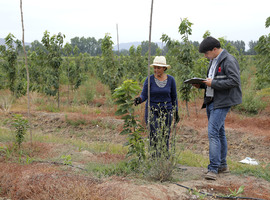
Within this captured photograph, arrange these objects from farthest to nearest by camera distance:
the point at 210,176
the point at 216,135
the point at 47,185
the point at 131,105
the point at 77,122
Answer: the point at 77,122
the point at 131,105
the point at 216,135
the point at 210,176
the point at 47,185

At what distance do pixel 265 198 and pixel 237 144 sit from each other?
4.58 m

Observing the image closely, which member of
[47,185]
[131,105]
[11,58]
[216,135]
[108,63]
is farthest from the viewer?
[11,58]

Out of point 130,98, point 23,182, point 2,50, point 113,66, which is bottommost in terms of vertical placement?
point 23,182

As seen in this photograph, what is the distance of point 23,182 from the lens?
3539 mm

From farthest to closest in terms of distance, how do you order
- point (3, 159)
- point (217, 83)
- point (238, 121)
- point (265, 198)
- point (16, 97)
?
point (16, 97) → point (238, 121) → point (3, 159) → point (217, 83) → point (265, 198)

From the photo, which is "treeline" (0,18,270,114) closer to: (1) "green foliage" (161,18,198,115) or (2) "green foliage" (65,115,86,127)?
(1) "green foliage" (161,18,198,115)

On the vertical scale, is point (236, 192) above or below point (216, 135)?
below

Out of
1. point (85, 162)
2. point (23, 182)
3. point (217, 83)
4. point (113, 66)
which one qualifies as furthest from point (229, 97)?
point (113, 66)

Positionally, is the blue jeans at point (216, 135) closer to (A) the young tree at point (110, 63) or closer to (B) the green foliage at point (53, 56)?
(A) the young tree at point (110, 63)

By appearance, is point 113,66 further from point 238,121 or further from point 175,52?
point 238,121

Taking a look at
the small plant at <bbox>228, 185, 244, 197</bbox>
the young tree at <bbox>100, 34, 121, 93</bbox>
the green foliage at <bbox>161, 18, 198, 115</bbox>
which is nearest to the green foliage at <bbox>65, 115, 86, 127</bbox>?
the young tree at <bbox>100, 34, 121, 93</bbox>

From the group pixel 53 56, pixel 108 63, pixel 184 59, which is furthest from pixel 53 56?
pixel 184 59

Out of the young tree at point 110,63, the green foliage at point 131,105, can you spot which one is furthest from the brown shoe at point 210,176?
the young tree at point 110,63

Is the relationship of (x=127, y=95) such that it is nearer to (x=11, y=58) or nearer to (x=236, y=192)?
(x=236, y=192)
